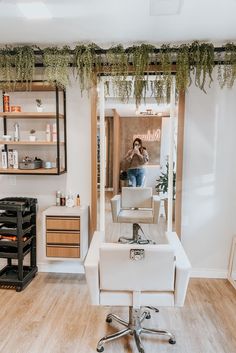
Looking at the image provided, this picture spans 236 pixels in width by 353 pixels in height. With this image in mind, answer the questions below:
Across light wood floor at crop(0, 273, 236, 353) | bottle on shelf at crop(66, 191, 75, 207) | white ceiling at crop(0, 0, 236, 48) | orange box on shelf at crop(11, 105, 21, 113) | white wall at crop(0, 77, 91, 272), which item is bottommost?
light wood floor at crop(0, 273, 236, 353)

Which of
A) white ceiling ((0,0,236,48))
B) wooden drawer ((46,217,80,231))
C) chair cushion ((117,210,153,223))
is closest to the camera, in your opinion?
white ceiling ((0,0,236,48))

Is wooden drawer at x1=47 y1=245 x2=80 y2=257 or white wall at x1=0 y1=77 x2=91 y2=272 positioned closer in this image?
wooden drawer at x1=47 y1=245 x2=80 y2=257

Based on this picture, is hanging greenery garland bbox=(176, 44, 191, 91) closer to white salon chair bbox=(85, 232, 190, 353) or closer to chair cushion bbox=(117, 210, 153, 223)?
chair cushion bbox=(117, 210, 153, 223)

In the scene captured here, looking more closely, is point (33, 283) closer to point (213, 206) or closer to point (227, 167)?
point (213, 206)

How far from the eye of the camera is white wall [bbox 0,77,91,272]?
129 inches

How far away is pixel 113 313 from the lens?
2.60 metres

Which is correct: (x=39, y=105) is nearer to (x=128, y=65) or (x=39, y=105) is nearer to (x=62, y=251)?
(x=128, y=65)

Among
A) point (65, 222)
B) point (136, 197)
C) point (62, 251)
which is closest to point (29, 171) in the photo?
point (65, 222)

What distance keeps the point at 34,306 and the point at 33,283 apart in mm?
475

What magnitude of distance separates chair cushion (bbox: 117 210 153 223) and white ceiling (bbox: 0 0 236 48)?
184cm

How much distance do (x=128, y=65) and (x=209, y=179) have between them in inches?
59.9

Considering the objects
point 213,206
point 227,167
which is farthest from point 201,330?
point 227,167

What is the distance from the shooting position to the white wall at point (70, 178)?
3273 millimetres

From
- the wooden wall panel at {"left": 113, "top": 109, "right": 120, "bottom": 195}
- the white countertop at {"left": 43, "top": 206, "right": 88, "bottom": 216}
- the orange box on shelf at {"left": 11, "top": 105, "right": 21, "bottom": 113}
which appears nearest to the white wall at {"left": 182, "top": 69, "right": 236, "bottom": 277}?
the wooden wall panel at {"left": 113, "top": 109, "right": 120, "bottom": 195}
